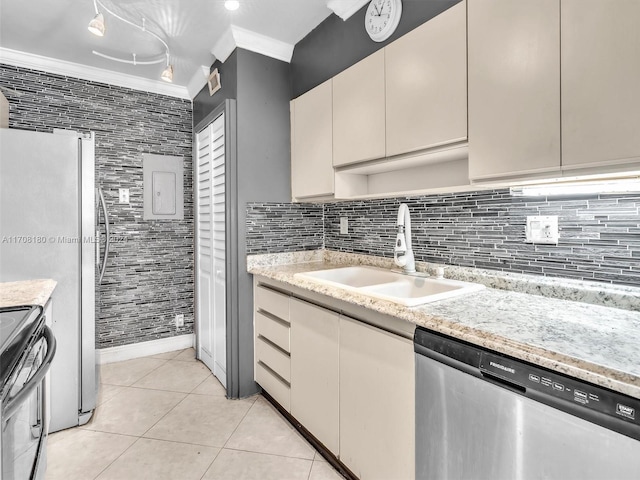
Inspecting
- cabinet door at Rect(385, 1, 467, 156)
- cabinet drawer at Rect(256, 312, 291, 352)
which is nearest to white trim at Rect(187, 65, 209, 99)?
cabinet door at Rect(385, 1, 467, 156)

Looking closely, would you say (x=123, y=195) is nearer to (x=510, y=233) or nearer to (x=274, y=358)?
(x=274, y=358)

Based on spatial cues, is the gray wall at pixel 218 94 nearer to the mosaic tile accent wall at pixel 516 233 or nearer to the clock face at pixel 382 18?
the clock face at pixel 382 18

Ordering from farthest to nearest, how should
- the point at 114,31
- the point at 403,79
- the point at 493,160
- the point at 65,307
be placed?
the point at 114,31
the point at 65,307
the point at 403,79
the point at 493,160

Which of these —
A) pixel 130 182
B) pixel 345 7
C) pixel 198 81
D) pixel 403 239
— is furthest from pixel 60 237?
pixel 345 7

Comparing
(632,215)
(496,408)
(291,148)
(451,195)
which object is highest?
(291,148)

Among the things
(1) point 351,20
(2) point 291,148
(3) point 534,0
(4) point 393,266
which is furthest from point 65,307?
(3) point 534,0

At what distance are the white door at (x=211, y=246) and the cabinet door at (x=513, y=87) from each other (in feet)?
5.56

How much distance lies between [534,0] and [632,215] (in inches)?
30.7

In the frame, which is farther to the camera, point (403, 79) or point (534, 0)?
point (403, 79)

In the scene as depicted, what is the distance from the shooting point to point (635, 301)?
3.69 ft

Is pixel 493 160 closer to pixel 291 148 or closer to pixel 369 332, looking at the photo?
pixel 369 332

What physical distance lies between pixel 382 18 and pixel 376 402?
1.83 meters

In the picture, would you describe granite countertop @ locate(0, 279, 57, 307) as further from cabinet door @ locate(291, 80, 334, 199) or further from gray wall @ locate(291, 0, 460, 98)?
gray wall @ locate(291, 0, 460, 98)

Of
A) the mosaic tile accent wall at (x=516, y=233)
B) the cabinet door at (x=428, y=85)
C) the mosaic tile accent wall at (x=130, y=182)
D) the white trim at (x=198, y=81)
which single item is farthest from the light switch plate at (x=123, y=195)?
the cabinet door at (x=428, y=85)
